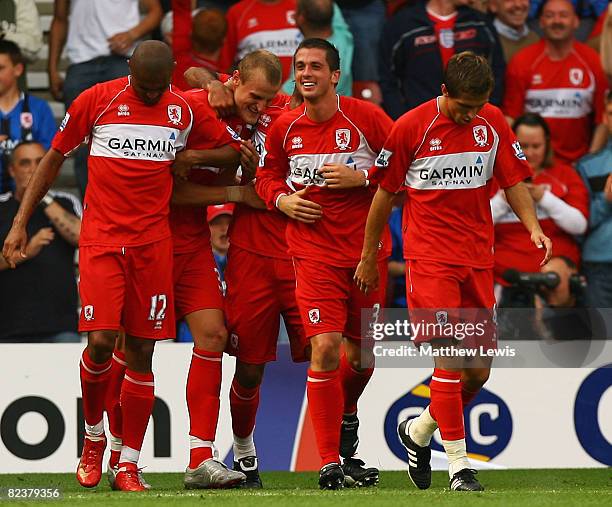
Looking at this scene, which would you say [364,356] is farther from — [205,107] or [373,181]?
[205,107]

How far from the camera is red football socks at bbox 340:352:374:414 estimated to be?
8172mm

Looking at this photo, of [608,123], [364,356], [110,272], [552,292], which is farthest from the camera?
[608,123]

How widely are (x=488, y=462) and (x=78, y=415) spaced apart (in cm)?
285

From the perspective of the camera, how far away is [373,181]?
24.6 ft

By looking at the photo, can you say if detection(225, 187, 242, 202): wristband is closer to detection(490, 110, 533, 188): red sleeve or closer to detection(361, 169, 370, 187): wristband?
detection(361, 169, 370, 187): wristband

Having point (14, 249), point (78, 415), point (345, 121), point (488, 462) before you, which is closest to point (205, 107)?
point (345, 121)

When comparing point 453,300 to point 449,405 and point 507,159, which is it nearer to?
point 449,405

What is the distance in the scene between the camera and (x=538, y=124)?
34.0ft

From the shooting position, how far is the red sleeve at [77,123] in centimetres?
751

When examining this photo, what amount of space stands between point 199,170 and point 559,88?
428cm

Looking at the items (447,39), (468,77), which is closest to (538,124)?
(447,39)

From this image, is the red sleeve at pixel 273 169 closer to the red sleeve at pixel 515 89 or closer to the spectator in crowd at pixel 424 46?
the spectator in crowd at pixel 424 46

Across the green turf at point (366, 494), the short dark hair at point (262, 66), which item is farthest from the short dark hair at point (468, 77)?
the green turf at point (366, 494)

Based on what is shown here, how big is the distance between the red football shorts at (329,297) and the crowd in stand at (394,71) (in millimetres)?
2422
